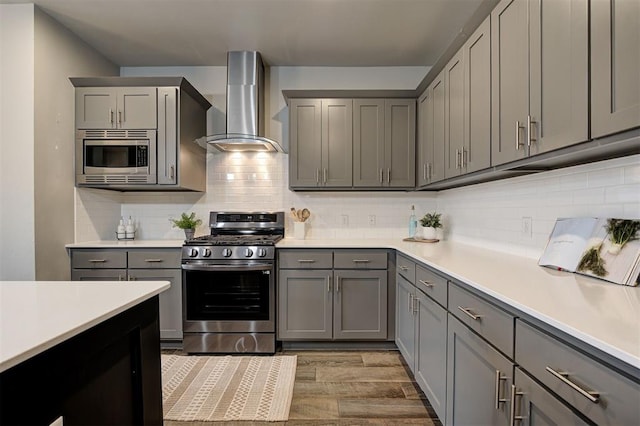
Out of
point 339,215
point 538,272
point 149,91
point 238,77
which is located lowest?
point 538,272

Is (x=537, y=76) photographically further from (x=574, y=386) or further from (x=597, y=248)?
(x=574, y=386)

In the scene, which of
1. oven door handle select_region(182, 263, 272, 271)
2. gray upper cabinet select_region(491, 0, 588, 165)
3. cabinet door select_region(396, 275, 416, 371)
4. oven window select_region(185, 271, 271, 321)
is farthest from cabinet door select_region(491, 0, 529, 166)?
oven window select_region(185, 271, 271, 321)

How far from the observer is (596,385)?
0.80 m

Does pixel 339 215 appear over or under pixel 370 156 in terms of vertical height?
under

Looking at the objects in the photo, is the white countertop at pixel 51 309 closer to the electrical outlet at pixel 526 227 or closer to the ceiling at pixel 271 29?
the electrical outlet at pixel 526 227

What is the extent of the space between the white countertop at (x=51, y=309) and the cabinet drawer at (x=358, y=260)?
1740 millimetres

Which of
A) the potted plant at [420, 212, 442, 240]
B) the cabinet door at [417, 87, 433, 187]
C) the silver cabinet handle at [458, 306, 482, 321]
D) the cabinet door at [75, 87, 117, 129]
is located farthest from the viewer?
the potted plant at [420, 212, 442, 240]

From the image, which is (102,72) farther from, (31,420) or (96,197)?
(31,420)

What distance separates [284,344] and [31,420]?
7.73 ft

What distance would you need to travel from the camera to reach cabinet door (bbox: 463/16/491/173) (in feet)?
6.03

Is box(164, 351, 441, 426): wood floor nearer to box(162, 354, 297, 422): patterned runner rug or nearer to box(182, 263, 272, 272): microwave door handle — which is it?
box(162, 354, 297, 422): patterned runner rug

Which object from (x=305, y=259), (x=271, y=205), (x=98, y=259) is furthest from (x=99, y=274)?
(x=305, y=259)

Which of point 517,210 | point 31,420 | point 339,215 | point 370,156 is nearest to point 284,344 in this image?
point 339,215

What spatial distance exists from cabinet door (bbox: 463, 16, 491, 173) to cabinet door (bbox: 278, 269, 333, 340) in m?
1.50
